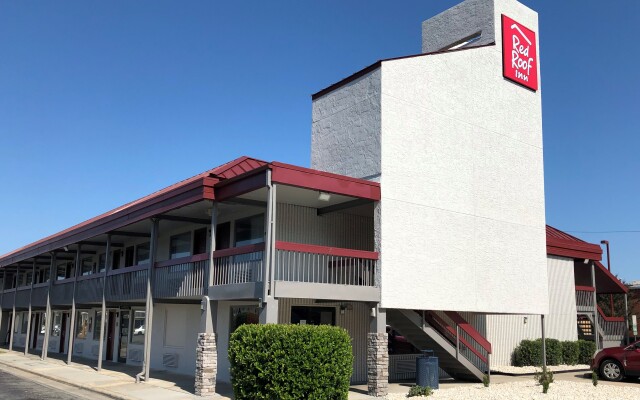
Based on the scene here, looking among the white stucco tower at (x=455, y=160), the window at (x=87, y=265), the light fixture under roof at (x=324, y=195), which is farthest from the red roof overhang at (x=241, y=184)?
the window at (x=87, y=265)

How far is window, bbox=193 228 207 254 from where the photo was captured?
70.7 ft

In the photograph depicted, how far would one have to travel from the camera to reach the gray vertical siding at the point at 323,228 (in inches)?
733

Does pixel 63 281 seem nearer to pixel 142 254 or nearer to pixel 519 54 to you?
pixel 142 254

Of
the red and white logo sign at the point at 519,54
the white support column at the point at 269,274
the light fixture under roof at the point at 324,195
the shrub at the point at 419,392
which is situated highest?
the red and white logo sign at the point at 519,54

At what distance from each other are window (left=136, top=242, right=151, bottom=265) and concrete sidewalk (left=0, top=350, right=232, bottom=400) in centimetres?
429

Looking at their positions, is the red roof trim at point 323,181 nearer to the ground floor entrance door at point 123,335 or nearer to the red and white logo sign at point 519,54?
the red and white logo sign at point 519,54

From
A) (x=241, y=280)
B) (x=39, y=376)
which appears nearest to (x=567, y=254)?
(x=241, y=280)

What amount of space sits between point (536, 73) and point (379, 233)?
10440mm

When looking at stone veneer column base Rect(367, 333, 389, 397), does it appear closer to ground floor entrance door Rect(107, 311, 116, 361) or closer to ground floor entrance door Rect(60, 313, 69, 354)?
ground floor entrance door Rect(107, 311, 116, 361)

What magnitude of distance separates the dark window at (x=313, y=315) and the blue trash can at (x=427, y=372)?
3.17 meters

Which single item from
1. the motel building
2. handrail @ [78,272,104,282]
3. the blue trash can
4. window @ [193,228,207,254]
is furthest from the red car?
handrail @ [78,272,104,282]

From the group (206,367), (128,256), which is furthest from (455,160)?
(128,256)

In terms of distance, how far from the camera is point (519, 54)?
72.0ft

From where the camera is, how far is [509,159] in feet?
68.3
